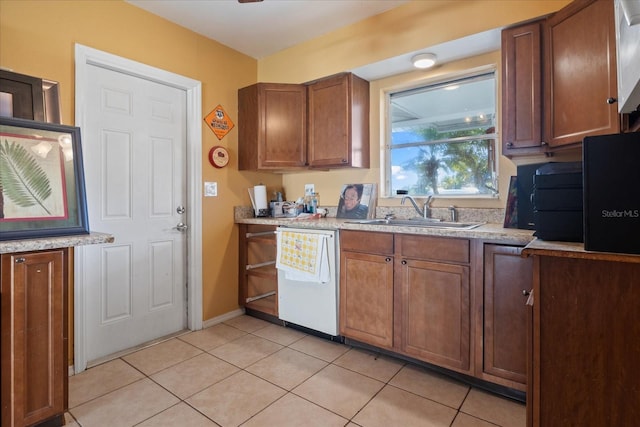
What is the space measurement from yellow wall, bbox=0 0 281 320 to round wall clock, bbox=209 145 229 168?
0.06 metres

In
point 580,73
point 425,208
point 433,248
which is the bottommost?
point 433,248

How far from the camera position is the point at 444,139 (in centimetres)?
273

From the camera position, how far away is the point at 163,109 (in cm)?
276

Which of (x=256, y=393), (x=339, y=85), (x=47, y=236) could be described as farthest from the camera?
(x=339, y=85)

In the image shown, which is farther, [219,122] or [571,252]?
[219,122]

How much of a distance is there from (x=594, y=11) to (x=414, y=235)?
146cm

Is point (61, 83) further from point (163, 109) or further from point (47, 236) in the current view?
point (47, 236)

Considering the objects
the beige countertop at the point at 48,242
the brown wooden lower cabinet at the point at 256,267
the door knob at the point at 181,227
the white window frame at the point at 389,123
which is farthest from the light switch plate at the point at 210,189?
the white window frame at the point at 389,123

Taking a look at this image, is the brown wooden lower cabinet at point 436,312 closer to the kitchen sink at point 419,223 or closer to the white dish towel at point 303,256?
the kitchen sink at point 419,223

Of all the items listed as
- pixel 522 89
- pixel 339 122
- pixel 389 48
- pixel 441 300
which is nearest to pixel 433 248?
pixel 441 300

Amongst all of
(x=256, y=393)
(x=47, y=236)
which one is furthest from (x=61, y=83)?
(x=256, y=393)

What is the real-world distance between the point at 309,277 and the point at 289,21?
6.77ft

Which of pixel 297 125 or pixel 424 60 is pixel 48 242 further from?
pixel 424 60

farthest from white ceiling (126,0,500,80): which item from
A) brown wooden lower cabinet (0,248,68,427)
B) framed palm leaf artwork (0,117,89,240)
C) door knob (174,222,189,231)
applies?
brown wooden lower cabinet (0,248,68,427)
